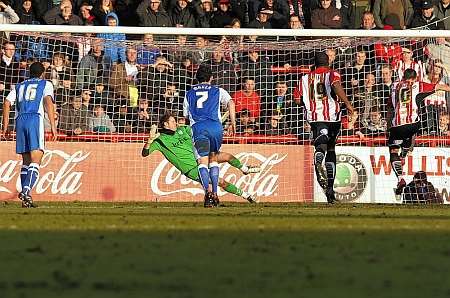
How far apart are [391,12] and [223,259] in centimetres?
1667

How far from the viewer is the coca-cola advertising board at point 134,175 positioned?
64.3 feet

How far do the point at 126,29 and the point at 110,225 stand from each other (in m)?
9.37

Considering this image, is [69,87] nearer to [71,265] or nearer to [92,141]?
[92,141]

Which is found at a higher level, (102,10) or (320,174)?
(102,10)

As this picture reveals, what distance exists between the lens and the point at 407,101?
780 inches

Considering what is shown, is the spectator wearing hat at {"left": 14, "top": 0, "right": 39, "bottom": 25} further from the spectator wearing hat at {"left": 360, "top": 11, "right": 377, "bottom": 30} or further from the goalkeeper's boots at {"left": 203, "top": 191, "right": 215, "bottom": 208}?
the goalkeeper's boots at {"left": 203, "top": 191, "right": 215, "bottom": 208}

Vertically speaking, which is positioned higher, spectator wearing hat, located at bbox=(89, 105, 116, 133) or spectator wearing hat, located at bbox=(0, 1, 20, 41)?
spectator wearing hat, located at bbox=(0, 1, 20, 41)

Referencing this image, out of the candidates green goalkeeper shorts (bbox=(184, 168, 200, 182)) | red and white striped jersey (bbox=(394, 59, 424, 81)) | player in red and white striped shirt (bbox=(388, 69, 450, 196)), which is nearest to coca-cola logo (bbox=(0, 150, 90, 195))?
green goalkeeper shorts (bbox=(184, 168, 200, 182))

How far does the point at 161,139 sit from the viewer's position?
64.2 feet

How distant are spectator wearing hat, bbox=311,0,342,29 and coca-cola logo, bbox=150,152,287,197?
11.7 ft

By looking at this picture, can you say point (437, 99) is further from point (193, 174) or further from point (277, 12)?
point (193, 174)

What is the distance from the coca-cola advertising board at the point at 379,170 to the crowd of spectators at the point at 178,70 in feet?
1.60

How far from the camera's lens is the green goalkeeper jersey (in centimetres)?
1948

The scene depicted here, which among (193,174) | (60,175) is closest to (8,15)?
(60,175)
